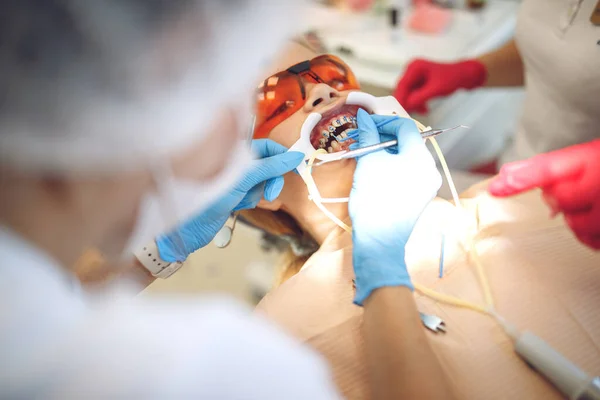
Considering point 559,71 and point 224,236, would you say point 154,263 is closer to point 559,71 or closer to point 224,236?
point 224,236

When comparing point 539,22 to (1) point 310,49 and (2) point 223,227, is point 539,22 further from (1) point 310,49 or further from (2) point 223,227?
(2) point 223,227

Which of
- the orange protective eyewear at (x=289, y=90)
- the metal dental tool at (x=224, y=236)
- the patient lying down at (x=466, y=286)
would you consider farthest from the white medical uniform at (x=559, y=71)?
the metal dental tool at (x=224, y=236)

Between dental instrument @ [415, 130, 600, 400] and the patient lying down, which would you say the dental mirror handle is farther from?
dental instrument @ [415, 130, 600, 400]

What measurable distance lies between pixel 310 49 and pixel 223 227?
54cm

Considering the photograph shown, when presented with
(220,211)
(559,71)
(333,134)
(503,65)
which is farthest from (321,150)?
(503,65)

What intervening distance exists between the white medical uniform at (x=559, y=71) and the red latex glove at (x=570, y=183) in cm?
39

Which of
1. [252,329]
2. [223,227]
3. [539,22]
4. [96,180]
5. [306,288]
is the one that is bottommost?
[306,288]

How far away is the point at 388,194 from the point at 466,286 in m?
0.28

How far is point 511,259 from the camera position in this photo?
3.62 feet

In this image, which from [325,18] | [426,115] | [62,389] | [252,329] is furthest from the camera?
[426,115]

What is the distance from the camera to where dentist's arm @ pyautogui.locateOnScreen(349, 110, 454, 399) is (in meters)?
0.83

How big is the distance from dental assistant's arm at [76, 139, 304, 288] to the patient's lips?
0.26ft

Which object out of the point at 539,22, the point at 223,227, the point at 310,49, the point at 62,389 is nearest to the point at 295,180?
the point at 223,227

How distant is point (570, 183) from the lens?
3.38 feet
